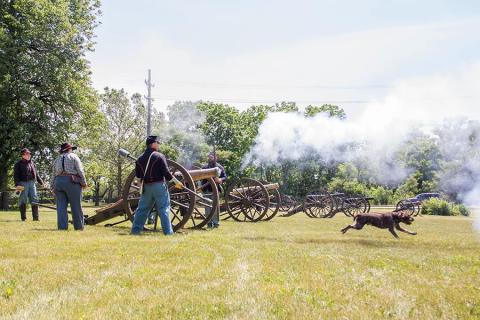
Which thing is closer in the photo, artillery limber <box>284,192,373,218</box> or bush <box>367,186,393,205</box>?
artillery limber <box>284,192,373,218</box>

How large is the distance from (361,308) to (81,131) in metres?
24.7

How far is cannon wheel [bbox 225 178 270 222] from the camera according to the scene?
15469 millimetres

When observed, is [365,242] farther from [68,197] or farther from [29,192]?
[29,192]

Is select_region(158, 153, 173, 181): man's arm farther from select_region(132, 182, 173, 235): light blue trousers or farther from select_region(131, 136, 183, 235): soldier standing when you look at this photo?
select_region(132, 182, 173, 235): light blue trousers

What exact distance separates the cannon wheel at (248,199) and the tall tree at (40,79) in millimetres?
11879

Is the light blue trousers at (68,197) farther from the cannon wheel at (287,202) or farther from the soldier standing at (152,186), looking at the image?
the cannon wheel at (287,202)

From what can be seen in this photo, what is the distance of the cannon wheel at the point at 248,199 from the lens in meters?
15.5

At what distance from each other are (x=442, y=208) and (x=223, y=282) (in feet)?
91.5

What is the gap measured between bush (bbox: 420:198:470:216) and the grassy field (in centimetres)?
2383

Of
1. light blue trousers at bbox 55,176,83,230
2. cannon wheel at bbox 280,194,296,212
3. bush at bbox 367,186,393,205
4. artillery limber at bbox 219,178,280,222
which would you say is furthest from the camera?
bush at bbox 367,186,393,205

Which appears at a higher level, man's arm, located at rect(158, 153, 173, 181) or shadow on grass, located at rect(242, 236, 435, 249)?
man's arm, located at rect(158, 153, 173, 181)

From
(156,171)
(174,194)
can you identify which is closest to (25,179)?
(174,194)

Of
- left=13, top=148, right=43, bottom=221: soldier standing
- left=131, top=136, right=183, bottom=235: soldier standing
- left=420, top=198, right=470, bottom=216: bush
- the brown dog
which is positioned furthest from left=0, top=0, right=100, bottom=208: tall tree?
left=420, top=198, right=470, bottom=216: bush

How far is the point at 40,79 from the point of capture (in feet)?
77.7
